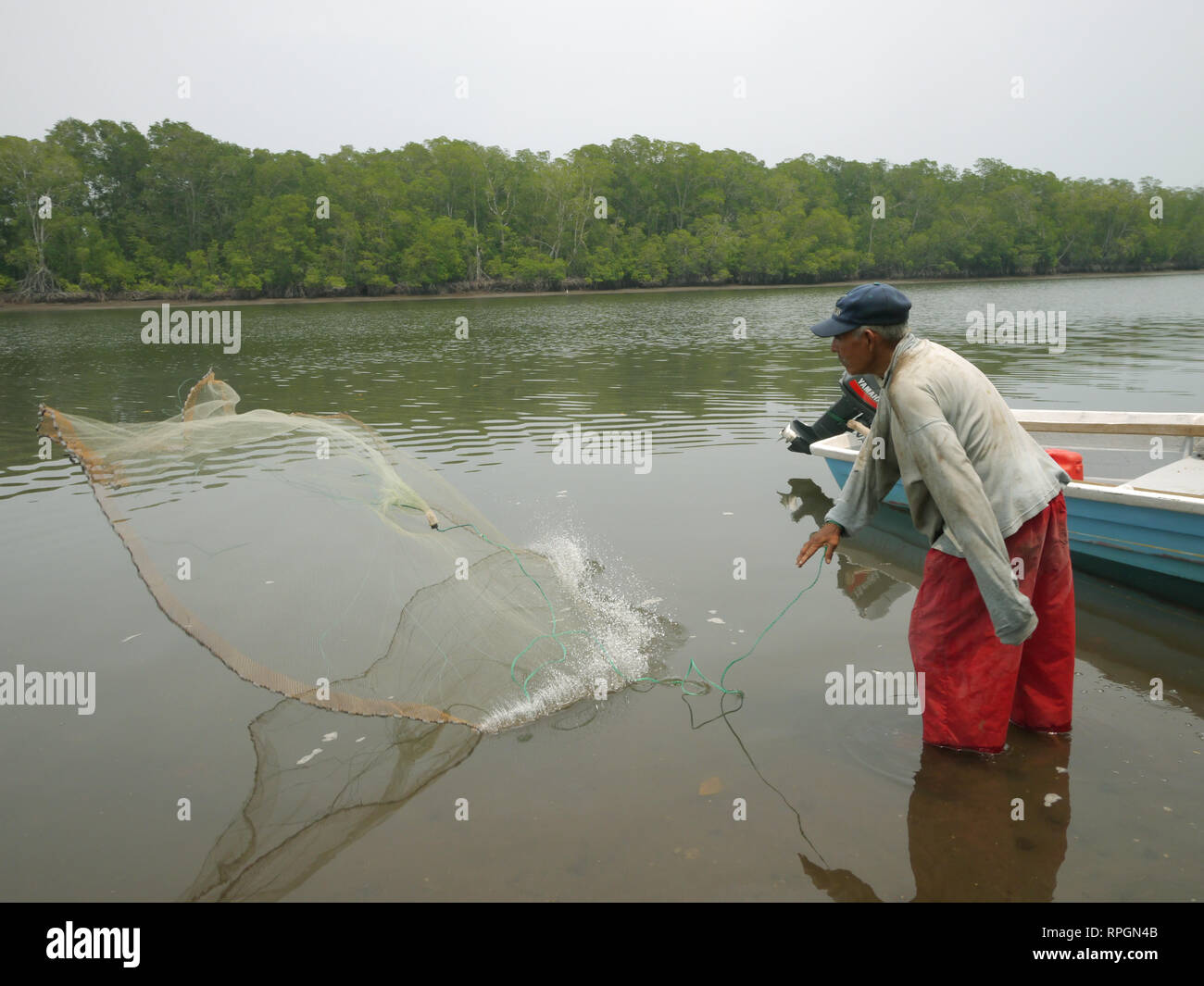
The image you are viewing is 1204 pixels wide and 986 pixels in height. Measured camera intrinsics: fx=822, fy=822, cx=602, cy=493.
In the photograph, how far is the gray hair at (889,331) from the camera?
11.2ft

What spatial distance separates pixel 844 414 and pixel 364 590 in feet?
21.3

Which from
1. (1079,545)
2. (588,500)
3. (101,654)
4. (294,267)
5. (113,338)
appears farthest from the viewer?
(294,267)

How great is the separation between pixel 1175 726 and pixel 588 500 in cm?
564

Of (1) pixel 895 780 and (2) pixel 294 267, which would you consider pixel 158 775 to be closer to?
(1) pixel 895 780

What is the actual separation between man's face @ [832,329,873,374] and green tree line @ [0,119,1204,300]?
5408cm

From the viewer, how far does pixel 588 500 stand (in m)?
8.80

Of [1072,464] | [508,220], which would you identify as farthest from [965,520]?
[508,220]

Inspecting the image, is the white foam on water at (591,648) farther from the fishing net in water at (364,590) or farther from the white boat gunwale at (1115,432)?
the white boat gunwale at (1115,432)

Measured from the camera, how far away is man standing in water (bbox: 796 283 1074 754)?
10.4ft

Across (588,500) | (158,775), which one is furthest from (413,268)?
(158,775)

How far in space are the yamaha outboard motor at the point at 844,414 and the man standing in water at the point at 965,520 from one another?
565 cm

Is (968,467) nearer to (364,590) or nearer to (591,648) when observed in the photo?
(591,648)

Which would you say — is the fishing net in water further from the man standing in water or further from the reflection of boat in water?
the reflection of boat in water

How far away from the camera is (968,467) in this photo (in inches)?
124
